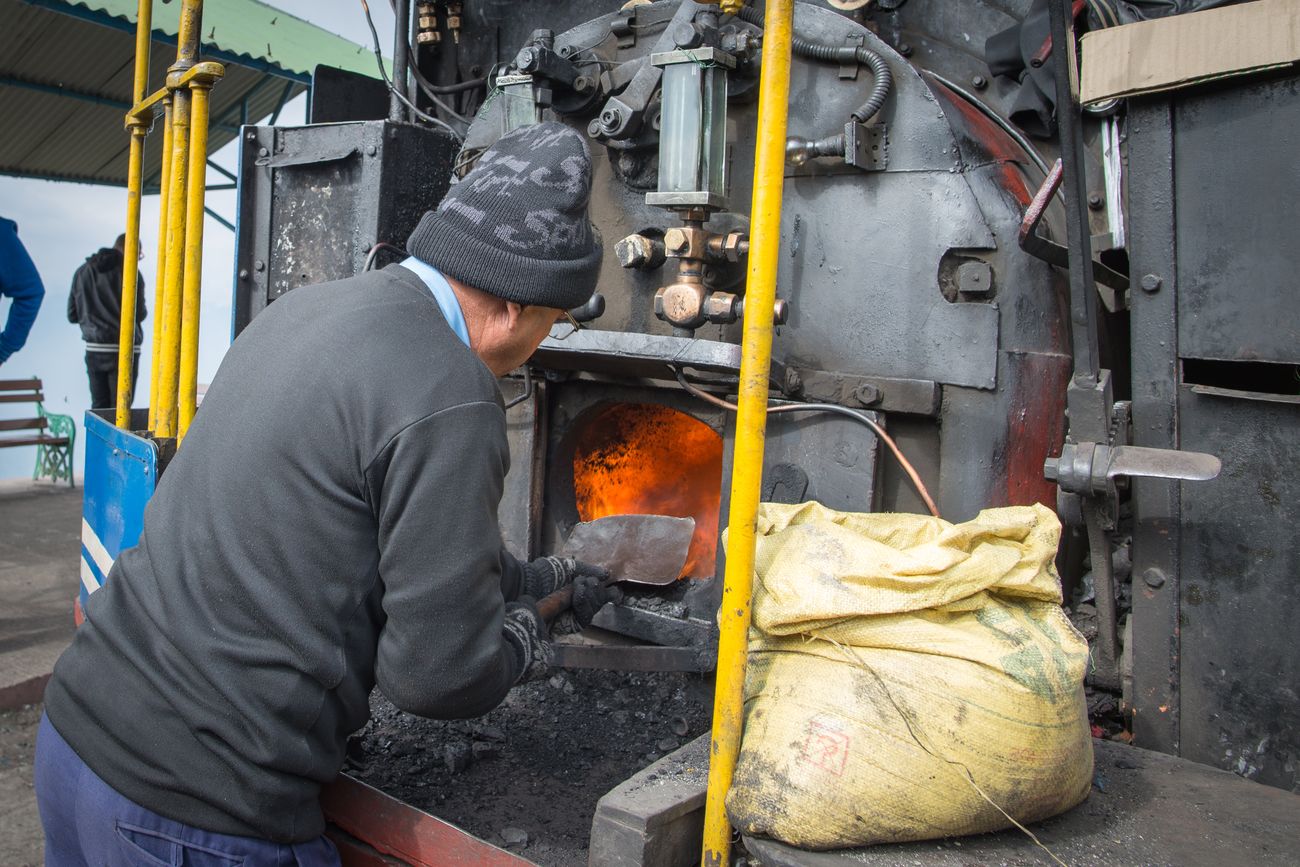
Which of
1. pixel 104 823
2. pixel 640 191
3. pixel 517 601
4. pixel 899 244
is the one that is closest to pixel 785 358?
pixel 899 244

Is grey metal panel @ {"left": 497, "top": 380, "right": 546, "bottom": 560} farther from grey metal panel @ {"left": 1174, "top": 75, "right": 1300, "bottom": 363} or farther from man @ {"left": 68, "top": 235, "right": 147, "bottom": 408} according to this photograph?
man @ {"left": 68, "top": 235, "right": 147, "bottom": 408}

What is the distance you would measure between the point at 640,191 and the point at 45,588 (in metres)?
4.06

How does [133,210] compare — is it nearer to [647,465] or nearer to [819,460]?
[647,465]

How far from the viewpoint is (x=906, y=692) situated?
162 cm

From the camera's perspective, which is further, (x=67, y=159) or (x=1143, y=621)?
(x=67, y=159)

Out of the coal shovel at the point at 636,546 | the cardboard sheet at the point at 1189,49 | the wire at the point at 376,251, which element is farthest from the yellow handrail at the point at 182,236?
the cardboard sheet at the point at 1189,49

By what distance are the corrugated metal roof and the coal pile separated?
562 cm

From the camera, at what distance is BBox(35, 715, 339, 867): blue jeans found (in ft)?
5.07

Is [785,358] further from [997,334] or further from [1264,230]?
[1264,230]

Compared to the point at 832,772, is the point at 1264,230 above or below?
above

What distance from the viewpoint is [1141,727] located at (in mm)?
2217

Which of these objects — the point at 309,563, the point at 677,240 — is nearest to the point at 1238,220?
the point at 677,240

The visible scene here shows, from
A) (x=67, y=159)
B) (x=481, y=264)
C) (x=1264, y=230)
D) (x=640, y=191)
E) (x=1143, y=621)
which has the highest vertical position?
(x=67, y=159)

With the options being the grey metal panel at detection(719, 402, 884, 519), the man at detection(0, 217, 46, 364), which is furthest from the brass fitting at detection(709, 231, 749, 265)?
the man at detection(0, 217, 46, 364)
